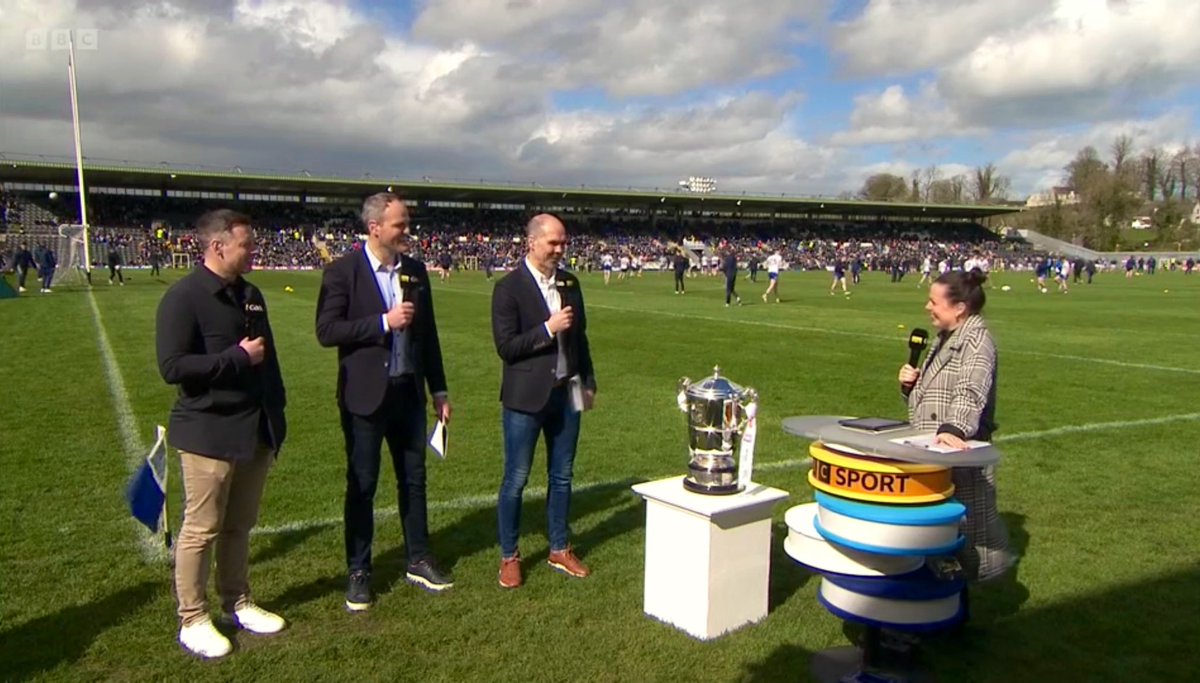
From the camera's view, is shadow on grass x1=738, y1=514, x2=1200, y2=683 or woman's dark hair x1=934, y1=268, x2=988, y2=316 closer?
shadow on grass x1=738, y1=514, x2=1200, y2=683

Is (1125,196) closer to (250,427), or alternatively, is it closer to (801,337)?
(801,337)

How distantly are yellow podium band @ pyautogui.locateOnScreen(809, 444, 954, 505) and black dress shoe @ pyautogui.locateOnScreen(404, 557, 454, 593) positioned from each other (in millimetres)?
2255

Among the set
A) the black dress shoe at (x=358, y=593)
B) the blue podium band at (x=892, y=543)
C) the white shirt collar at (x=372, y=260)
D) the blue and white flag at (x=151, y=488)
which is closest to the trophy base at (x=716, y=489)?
the blue podium band at (x=892, y=543)

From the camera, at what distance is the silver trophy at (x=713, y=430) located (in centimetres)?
408

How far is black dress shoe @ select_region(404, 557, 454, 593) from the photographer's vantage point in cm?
460

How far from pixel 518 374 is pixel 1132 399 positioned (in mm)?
8713

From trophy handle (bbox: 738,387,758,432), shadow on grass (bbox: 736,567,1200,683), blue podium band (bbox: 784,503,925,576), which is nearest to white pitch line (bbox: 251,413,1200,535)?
trophy handle (bbox: 738,387,758,432)

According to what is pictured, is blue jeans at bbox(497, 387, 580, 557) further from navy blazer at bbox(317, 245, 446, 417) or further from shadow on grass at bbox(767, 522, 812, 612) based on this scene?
shadow on grass at bbox(767, 522, 812, 612)

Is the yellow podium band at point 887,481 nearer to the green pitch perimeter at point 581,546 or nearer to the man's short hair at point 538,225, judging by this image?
the green pitch perimeter at point 581,546

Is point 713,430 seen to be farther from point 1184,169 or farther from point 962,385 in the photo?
point 1184,169

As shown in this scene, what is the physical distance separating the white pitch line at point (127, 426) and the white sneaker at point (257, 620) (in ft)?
3.68

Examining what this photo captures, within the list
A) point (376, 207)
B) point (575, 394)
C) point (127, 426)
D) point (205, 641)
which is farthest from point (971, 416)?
point (127, 426)

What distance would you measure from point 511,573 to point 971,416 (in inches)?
97.6

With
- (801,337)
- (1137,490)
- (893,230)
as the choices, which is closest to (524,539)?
(1137,490)
